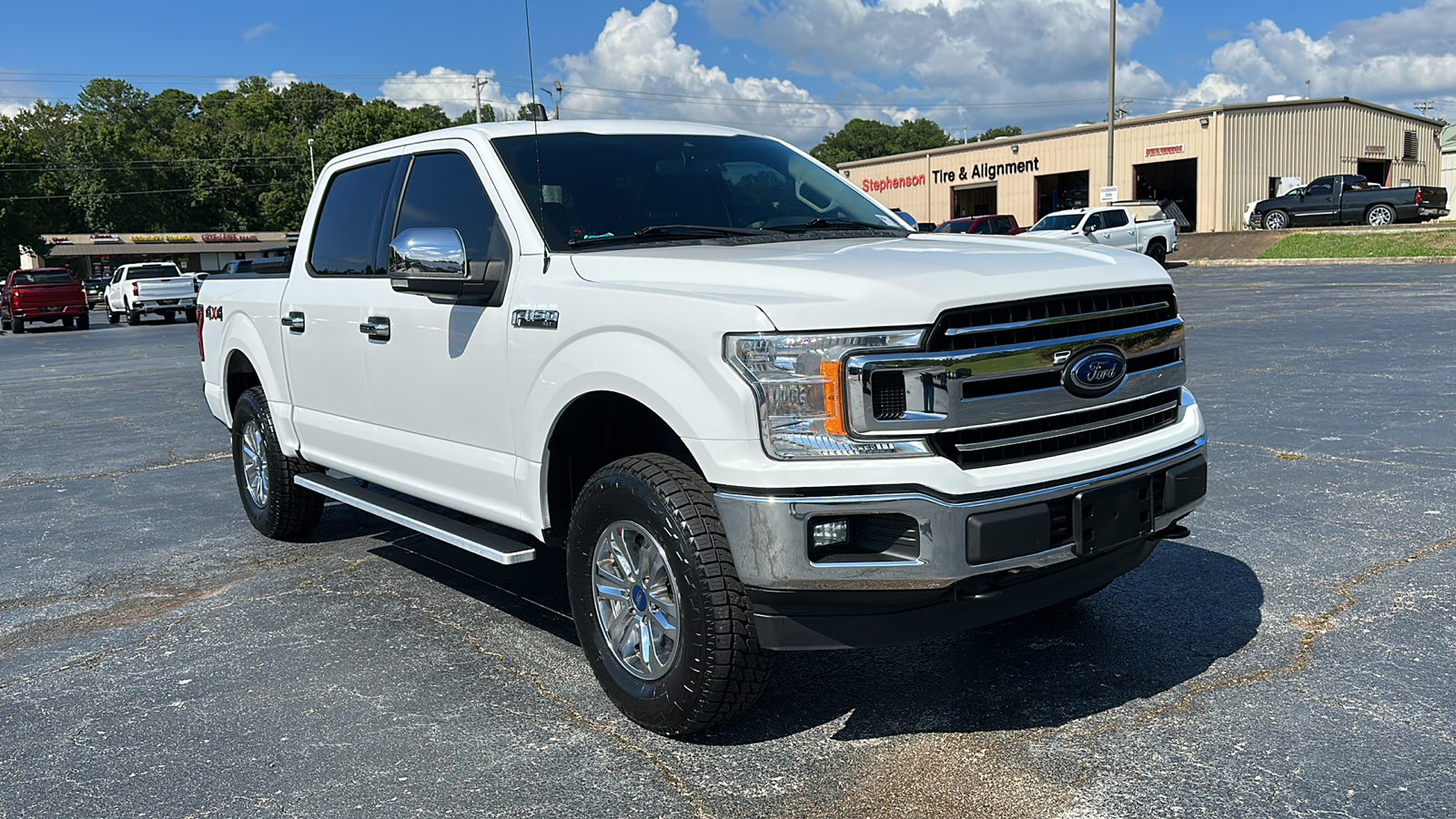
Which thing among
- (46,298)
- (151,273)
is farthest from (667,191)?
(151,273)

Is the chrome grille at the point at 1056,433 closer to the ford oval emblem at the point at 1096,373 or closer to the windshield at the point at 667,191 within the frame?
the ford oval emblem at the point at 1096,373

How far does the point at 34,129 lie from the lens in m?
106

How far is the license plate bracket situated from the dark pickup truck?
1517 inches

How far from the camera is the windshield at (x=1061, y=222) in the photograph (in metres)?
31.6

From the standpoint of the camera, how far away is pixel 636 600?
147 inches

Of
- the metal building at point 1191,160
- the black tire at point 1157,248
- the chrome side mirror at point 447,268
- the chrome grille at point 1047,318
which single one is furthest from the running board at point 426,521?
the metal building at point 1191,160

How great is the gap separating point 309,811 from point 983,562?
6.56 ft

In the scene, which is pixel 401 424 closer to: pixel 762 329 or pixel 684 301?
pixel 684 301

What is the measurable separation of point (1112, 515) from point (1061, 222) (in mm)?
30108

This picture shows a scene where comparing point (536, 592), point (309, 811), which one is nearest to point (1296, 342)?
point (536, 592)

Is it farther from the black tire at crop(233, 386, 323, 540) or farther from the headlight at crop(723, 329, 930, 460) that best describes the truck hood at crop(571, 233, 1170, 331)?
the black tire at crop(233, 386, 323, 540)

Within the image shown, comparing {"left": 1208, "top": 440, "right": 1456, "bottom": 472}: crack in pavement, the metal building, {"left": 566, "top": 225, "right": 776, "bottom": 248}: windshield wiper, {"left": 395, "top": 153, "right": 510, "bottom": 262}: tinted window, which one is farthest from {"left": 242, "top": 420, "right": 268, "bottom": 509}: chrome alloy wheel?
the metal building

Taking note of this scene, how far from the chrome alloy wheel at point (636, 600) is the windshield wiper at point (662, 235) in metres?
1.15

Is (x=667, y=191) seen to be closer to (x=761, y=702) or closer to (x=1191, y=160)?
(x=761, y=702)
